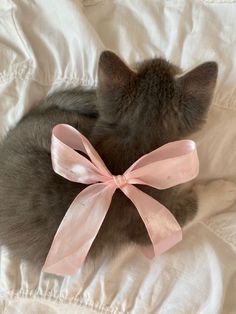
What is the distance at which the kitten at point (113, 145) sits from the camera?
3.26 ft

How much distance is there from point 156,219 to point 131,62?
47 centimetres

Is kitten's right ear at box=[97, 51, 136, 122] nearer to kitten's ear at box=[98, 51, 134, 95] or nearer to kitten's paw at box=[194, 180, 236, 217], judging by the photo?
kitten's ear at box=[98, 51, 134, 95]

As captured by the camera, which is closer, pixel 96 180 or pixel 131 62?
pixel 96 180

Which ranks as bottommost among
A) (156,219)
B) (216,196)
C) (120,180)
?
(216,196)

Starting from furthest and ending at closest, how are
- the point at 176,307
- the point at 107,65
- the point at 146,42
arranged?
the point at 146,42, the point at 176,307, the point at 107,65

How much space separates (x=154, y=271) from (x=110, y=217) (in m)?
0.25

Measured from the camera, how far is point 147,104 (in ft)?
3.33

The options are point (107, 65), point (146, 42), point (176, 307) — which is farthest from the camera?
point (146, 42)

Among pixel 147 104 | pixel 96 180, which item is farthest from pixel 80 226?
pixel 147 104

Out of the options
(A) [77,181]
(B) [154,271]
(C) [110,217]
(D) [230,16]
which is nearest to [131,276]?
(B) [154,271]

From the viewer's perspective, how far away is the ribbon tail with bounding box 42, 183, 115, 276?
0.99 m

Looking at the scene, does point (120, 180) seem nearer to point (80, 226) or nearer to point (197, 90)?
point (80, 226)

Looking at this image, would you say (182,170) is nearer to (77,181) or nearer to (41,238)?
(77,181)

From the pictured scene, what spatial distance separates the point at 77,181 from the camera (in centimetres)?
100
